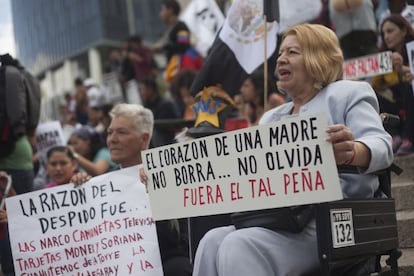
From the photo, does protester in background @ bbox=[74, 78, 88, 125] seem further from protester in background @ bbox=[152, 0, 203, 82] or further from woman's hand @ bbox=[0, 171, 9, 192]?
woman's hand @ bbox=[0, 171, 9, 192]

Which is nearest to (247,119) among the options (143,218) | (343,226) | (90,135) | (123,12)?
(90,135)

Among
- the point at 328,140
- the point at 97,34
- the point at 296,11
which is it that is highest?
the point at 97,34

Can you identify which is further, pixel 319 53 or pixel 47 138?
pixel 47 138

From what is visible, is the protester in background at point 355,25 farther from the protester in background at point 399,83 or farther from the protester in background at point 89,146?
the protester in background at point 89,146

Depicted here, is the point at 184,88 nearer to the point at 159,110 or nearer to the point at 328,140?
the point at 159,110

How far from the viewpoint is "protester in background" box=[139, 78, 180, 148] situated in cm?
775

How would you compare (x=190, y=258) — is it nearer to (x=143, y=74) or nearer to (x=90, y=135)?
(x=90, y=135)

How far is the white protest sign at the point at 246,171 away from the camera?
118 inches

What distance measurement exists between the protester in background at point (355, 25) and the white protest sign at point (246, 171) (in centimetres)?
416

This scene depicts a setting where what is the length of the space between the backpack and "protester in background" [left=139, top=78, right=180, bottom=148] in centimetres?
165

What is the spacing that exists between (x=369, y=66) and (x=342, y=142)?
136 inches

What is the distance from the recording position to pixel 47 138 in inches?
296

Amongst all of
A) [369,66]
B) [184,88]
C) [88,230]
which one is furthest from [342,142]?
[184,88]

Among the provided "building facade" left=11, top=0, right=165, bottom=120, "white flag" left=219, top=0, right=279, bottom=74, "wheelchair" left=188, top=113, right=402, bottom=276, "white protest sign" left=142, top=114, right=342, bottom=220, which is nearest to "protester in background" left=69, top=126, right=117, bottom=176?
"white flag" left=219, top=0, right=279, bottom=74
